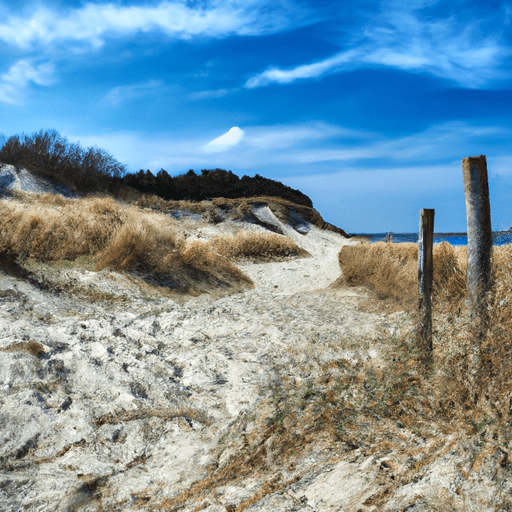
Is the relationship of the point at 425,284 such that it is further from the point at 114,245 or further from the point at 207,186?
the point at 207,186

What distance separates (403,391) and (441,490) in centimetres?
145

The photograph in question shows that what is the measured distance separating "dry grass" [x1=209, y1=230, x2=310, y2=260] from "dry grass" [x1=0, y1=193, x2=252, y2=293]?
3.73 meters

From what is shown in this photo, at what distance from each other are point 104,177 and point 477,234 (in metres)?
21.2

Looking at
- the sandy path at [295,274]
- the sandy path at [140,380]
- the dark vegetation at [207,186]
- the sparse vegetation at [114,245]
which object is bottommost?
the sandy path at [140,380]

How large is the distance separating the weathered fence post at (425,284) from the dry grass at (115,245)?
489 cm

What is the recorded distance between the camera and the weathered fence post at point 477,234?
3.95 m

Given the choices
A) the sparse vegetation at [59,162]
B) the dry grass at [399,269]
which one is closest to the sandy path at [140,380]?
the dry grass at [399,269]

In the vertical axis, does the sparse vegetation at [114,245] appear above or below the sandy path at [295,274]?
above

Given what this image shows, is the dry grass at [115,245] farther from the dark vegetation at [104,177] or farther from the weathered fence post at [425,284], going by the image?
the dark vegetation at [104,177]

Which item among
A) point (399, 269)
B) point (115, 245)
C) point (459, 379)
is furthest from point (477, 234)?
point (115, 245)

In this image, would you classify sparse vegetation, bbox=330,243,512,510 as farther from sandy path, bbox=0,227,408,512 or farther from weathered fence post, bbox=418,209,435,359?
sandy path, bbox=0,227,408,512

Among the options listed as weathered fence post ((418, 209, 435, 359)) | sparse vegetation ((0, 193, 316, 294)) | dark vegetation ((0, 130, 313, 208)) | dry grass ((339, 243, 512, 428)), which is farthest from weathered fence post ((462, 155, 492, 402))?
dark vegetation ((0, 130, 313, 208))

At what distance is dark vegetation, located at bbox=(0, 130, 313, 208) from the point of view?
69.7 feet

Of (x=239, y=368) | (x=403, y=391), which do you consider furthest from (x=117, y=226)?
(x=403, y=391)
